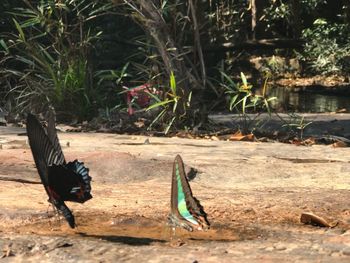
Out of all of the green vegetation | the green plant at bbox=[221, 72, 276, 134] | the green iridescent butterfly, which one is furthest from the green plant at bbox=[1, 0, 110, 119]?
the green iridescent butterfly

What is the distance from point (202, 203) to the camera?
3.13 meters

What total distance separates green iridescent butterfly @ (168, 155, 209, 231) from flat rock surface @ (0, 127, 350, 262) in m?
0.10

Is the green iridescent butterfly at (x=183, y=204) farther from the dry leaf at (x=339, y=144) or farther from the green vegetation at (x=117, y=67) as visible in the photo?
the green vegetation at (x=117, y=67)

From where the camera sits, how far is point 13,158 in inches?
169

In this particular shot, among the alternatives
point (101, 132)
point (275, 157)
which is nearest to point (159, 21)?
point (101, 132)

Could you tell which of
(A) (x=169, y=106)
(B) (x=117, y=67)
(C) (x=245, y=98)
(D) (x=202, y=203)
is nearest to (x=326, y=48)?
(B) (x=117, y=67)

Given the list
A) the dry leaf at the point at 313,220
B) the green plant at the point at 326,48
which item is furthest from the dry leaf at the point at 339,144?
the green plant at the point at 326,48

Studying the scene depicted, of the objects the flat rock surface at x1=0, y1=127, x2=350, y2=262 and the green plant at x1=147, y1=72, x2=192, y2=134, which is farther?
the green plant at x1=147, y1=72, x2=192, y2=134

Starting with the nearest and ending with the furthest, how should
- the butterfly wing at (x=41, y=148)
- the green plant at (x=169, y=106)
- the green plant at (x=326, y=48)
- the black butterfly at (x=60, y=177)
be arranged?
the butterfly wing at (x=41, y=148), the black butterfly at (x=60, y=177), the green plant at (x=169, y=106), the green plant at (x=326, y=48)

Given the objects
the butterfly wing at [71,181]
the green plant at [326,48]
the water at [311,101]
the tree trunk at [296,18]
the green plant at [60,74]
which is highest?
the tree trunk at [296,18]

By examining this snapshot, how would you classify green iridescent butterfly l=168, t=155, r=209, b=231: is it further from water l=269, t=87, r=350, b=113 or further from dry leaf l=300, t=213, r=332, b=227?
water l=269, t=87, r=350, b=113

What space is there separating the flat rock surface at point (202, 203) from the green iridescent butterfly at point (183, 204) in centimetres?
10

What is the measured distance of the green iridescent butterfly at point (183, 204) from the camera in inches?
90.0

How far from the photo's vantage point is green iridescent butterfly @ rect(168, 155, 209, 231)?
7.50 ft
